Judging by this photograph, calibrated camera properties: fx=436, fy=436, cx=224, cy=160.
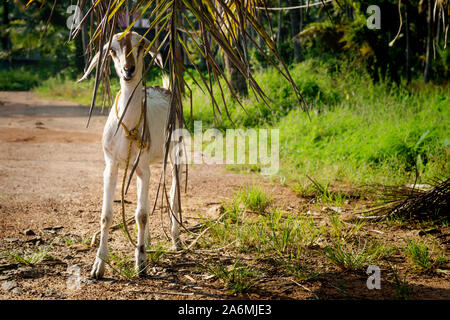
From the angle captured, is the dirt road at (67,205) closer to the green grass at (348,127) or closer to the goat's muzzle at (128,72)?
the green grass at (348,127)

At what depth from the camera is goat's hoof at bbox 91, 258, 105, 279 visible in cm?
327

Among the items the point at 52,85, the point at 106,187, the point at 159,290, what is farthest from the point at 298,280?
the point at 52,85

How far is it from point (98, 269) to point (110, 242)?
2.63 feet

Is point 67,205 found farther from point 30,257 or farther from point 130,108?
point 130,108

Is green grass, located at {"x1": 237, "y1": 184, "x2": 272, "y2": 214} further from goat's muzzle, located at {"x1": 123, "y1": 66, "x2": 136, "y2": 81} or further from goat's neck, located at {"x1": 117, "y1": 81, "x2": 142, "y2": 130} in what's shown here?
goat's muzzle, located at {"x1": 123, "y1": 66, "x2": 136, "y2": 81}

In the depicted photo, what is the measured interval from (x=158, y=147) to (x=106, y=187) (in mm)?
666

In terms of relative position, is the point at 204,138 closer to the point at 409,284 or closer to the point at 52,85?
the point at 409,284

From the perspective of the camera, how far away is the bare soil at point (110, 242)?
308 cm

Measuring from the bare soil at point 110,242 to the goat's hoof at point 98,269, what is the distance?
5 centimetres

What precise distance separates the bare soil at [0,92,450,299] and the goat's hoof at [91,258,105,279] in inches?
1.9

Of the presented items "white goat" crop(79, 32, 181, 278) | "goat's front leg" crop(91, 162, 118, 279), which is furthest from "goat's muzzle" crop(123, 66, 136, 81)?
"goat's front leg" crop(91, 162, 118, 279)

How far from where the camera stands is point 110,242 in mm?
4062

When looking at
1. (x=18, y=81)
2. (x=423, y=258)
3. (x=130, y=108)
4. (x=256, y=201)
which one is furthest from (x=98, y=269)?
(x=18, y=81)

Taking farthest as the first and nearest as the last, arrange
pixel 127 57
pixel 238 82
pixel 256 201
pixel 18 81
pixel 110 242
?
pixel 18 81
pixel 238 82
pixel 256 201
pixel 110 242
pixel 127 57
